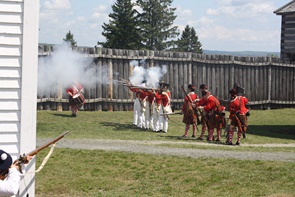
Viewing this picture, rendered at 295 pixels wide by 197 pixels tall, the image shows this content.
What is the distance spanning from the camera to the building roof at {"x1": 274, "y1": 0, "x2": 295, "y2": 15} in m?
29.0

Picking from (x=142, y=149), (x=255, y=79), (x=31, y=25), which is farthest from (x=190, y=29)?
(x=31, y=25)

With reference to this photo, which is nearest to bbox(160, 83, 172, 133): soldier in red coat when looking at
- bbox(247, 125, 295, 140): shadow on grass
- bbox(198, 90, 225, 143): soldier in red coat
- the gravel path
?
bbox(198, 90, 225, 143): soldier in red coat

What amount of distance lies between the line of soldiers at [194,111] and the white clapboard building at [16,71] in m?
11.5

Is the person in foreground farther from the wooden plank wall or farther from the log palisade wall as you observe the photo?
the wooden plank wall

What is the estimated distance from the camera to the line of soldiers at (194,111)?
21422 millimetres

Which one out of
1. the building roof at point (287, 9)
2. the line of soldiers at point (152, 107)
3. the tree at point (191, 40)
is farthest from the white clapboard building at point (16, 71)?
the tree at point (191, 40)

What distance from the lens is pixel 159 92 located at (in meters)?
25.2

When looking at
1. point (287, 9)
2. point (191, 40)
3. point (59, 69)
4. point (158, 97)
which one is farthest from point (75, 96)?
point (191, 40)

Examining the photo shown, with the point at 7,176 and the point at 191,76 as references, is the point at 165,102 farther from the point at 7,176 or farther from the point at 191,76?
the point at 7,176

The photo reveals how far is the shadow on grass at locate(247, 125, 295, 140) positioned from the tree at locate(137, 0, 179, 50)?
43.9 metres

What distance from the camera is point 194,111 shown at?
23594 millimetres

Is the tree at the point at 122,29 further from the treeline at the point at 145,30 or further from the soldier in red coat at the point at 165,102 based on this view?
the soldier in red coat at the point at 165,102

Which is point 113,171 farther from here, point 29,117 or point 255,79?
point 255,79

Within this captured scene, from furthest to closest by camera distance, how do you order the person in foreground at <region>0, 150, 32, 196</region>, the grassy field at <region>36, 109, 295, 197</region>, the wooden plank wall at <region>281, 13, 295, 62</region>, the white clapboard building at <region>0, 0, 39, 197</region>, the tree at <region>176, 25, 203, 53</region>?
1. the tree at <region>176, 25, 203, 53</region>
2. the wooden plank wall at <region>281, 13, 295, 62</region>
3. the grassy field at <region>36, 109, 295, 197</region>
4. the white clapboard building at <region>0, 0, 39, 197</region>
5. the person in foreground at <region>0, 150, 32, 196</region>
